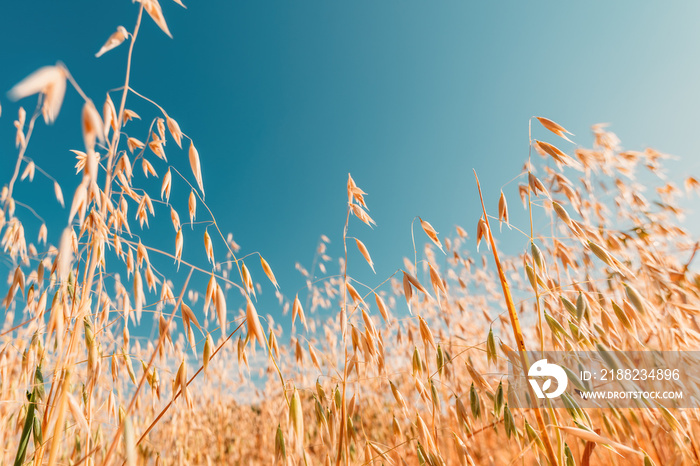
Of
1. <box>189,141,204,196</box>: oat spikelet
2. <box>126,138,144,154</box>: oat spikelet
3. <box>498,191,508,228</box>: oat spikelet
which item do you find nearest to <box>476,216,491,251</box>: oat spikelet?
<box>498,191,508,228</box>: oat spikelet

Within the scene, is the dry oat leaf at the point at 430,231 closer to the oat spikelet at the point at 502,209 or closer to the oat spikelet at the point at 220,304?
the oat spikelet at the point at 502,209

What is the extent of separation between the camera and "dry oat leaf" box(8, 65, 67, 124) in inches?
24.1

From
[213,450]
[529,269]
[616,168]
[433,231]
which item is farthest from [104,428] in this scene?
[616,168]

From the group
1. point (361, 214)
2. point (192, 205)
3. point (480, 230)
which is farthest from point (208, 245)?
point (480, 230)

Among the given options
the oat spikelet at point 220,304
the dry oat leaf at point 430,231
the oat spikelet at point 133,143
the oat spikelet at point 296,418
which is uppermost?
the oat spikelet at point 133,143

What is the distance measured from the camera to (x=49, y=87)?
687 mm

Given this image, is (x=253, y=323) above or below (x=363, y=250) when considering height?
below

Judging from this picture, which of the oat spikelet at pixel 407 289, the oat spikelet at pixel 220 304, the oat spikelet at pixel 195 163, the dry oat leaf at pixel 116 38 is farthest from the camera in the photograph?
the oat spikelet at pixel 407 289

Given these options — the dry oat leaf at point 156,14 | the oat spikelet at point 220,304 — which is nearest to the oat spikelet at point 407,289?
the oat spikelet at point 220,304

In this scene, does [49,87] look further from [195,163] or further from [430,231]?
[430,231]

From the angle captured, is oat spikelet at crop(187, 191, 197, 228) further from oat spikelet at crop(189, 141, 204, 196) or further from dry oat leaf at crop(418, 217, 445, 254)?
dry oat leaf at crop(418, 217, 445, 254)

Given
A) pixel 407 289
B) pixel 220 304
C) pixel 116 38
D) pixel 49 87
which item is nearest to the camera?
pixel 49 87

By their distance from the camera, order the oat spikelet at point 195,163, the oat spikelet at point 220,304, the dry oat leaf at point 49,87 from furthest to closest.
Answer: the oat spikelet at point 195,163
the oat spikelet at point 220,304
the dry oat leaf at point 49,87

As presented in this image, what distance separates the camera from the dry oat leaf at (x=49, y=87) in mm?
611
